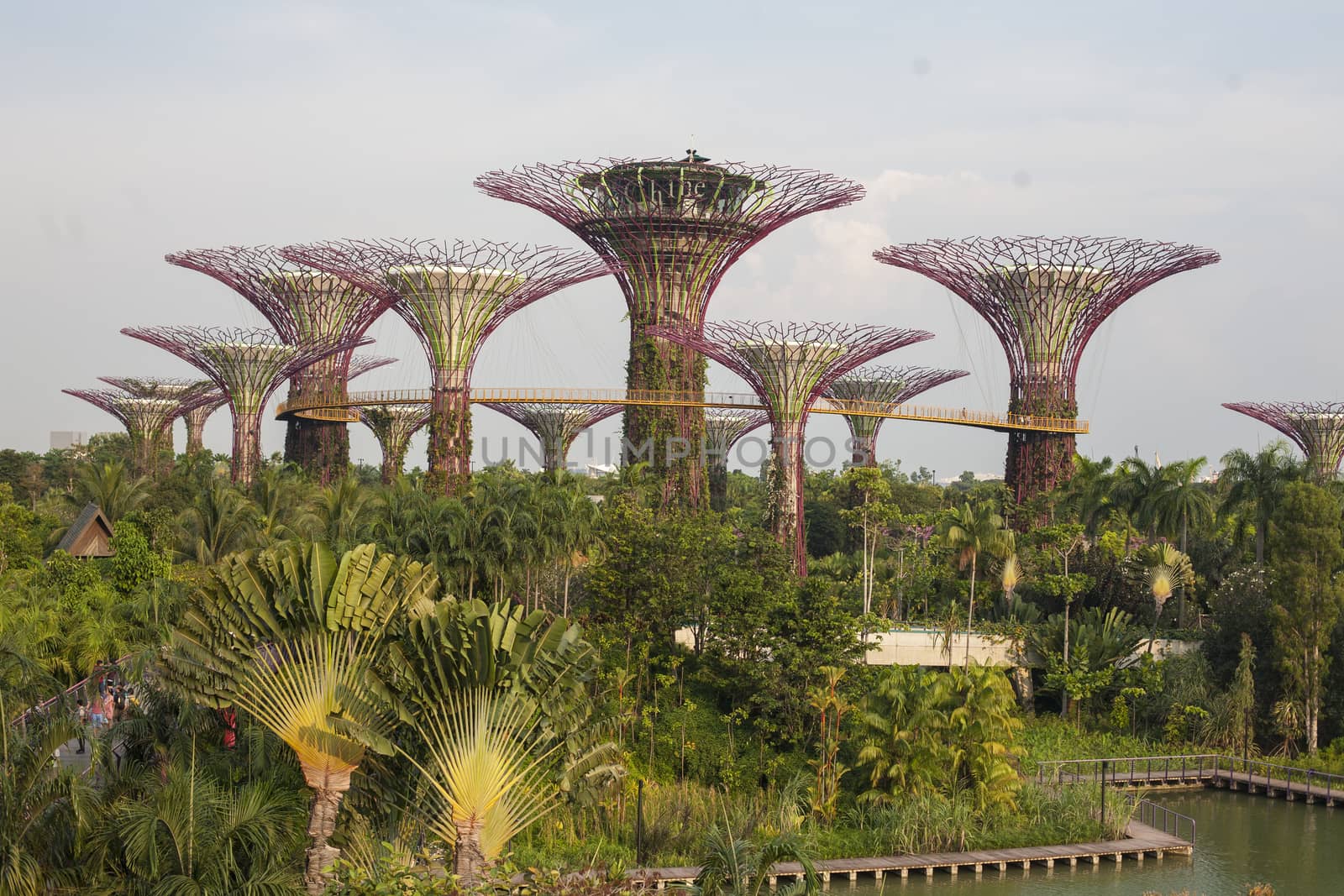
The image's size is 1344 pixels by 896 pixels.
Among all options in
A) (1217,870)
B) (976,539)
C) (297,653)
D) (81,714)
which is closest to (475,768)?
(297,653)

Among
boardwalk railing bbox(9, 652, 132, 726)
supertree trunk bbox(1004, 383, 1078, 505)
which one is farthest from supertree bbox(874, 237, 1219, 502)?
boardwalk railing bbox(9, 652, 132, 726)

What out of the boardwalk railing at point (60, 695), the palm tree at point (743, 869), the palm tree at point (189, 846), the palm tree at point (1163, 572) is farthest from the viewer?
the palm tree at point (1163, 572)

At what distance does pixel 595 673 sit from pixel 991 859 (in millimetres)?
7927

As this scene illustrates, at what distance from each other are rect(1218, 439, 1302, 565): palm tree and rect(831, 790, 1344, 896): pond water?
1114 centimetres

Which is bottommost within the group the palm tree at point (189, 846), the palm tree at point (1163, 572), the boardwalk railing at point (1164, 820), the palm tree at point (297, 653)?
the boardwalk railing at point (1164, 820)

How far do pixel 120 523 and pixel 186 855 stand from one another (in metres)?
20.2

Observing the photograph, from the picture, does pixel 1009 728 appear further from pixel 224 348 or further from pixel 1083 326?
pixel 224 348

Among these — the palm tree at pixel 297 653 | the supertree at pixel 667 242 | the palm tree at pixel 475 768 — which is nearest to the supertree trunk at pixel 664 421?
the supertree at pixel 667 242

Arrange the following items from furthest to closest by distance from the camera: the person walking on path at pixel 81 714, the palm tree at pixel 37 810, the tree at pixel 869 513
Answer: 1. the tree at pixel 869 513
2. the person walking on path at pixel 81 714
3. the palm tree at pixel 37 810

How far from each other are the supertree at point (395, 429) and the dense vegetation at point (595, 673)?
1291cm

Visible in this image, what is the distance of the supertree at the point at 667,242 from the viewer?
48906 millimetres

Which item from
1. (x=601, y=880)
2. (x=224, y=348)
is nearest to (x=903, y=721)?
(x=601, y=880)

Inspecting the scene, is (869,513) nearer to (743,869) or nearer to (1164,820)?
(1164,820)

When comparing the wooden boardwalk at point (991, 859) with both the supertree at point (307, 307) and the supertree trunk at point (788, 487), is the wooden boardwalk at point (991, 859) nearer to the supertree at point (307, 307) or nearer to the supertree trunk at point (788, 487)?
the supertree trunk at point (788, 487)
